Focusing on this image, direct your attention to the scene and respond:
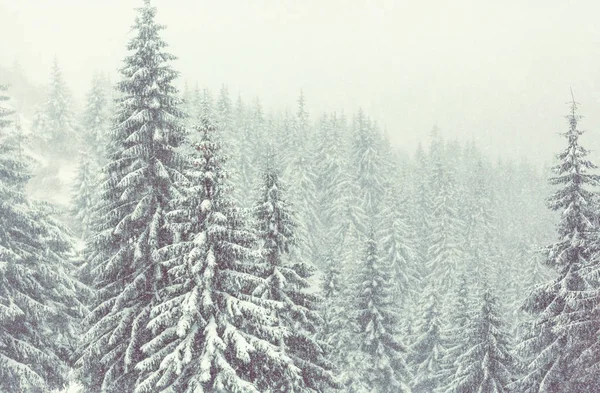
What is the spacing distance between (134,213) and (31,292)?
587 cm

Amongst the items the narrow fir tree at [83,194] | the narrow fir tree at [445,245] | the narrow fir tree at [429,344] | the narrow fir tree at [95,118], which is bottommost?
the narrow fir tree at [429,344]

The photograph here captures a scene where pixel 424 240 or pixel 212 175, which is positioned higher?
pixel 212 175

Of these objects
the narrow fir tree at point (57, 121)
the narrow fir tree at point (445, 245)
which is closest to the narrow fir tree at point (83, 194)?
the narrow fir tree at point (57, 121)

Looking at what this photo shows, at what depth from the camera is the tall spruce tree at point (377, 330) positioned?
Result: 24.8 m

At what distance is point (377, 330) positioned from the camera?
978 inches

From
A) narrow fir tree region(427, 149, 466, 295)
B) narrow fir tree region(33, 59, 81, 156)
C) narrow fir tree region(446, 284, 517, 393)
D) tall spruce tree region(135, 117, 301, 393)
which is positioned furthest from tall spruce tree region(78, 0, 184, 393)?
narrow fir tree region(33, 59, 81, 156)

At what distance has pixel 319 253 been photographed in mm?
52938

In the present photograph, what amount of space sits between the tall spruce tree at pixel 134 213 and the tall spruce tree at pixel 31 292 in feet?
5.26

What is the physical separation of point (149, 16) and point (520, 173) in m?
101

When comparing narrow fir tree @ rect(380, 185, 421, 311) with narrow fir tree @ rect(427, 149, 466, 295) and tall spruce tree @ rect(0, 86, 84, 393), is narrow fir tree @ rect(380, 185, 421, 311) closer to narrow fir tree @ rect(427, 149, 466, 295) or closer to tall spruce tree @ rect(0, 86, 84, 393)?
narrow fir tree @ rect(427, 149, 466, 295)

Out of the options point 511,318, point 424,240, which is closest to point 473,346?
point 511,318

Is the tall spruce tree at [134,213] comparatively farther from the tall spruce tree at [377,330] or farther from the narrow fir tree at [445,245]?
the narrow fir tree at [445,245]

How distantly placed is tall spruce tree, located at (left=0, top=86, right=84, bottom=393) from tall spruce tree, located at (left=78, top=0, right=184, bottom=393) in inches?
63.1

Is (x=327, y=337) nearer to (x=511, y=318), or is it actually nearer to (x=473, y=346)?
(x=473, y=346)
